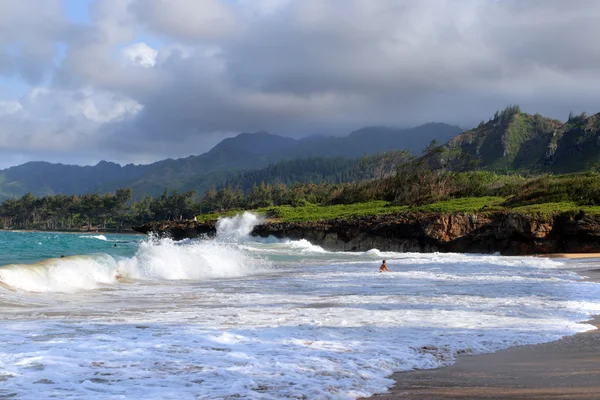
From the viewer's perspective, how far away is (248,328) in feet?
31.8

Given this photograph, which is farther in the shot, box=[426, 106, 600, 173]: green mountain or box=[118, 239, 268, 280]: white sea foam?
box=[426, 106, 600, 173]: green mountain

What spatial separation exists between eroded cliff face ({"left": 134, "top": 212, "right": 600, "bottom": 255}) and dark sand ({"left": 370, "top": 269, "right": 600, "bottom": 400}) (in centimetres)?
3439

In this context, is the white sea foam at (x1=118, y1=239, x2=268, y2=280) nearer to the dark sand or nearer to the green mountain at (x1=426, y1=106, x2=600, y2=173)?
the dark sand

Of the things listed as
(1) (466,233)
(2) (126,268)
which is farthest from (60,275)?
(1) (466,233)

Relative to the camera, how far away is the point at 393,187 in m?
72.5

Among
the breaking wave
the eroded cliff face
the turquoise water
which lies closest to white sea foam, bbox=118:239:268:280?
the breaking wave

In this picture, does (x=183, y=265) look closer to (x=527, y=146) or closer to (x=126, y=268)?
(x=126, y=268)

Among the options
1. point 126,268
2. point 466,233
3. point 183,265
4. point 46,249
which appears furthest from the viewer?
point 466,233

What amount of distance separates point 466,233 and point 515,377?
123 ft

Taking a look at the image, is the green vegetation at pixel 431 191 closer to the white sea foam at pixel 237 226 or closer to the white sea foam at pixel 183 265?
the white sea foam at pixel 237 226

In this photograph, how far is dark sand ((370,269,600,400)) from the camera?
5.73 meters

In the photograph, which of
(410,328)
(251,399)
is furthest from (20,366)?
(410,328)

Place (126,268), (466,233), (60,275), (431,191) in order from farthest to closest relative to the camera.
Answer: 1. (431,191)
2. (466,233)
3. (126,268)
4. (60,275)

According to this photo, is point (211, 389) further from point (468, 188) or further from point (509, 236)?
point (468, 188)
